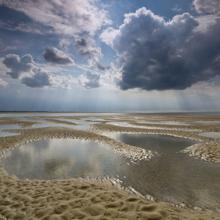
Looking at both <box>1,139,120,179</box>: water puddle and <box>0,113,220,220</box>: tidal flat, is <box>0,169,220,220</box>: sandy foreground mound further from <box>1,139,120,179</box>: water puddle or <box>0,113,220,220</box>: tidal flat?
<box>1,139,120,179</box>: water puddle

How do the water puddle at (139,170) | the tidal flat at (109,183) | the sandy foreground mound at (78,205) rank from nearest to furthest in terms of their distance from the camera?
the sandy foreground mound at (78,205) < the tidal flat at (109,183) < the water puddle at (139,170)

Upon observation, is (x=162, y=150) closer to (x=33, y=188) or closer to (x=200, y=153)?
(x=200, y=153)

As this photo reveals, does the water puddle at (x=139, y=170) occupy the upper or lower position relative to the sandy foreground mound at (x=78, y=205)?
lower

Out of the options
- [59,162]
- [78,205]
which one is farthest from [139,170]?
[78,205]

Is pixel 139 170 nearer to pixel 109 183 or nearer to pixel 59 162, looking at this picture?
pixel 109 183

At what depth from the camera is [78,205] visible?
6918mm

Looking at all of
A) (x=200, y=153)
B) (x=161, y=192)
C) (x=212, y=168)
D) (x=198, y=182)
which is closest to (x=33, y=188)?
(x=161, y=192)

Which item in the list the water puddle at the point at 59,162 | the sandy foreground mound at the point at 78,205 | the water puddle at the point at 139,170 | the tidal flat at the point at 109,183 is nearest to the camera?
the sandy foreground mound at the point at 78,205

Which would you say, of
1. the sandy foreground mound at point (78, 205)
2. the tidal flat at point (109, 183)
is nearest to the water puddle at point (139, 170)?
the tidal flat at point (109, 183)

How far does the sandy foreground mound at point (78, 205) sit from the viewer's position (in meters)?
6.18

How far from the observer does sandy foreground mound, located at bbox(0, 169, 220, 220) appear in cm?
618

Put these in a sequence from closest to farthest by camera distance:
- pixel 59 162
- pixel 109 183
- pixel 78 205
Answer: pixel 78 205 < pixel 109 183 < pixel 59 162

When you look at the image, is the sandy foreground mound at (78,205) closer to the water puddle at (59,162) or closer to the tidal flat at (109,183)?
the tidal flat at (109,183)

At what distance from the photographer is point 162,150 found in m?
18.6
